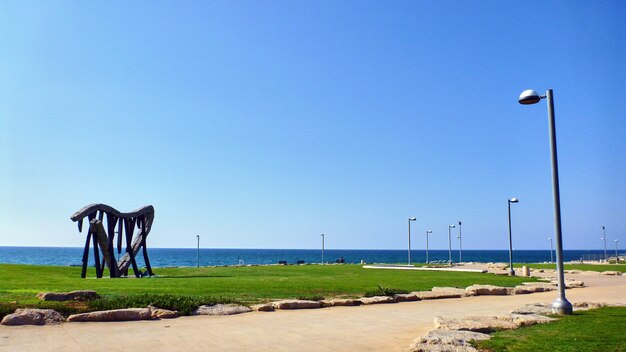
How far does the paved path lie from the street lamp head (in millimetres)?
6925

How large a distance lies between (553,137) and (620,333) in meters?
6.89

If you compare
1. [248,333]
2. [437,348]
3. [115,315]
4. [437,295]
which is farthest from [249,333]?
[437,295]

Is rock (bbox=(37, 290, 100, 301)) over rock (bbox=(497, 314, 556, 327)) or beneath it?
over

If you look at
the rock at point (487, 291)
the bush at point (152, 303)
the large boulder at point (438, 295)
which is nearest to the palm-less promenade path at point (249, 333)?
the bush at point (152, 303)

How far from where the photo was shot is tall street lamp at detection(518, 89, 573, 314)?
15312 millimetres

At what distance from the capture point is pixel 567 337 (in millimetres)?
11203

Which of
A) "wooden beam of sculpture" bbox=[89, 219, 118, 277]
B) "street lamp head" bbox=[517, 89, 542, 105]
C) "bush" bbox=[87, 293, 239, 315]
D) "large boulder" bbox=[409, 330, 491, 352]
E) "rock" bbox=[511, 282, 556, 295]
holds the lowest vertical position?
"rock" bbox=[511, 282, 556, 295]

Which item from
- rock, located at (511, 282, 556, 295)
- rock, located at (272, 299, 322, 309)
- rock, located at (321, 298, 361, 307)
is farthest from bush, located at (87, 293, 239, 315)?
rock, located at (511, 282, 556, 295)

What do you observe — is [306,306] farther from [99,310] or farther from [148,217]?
[148,217]

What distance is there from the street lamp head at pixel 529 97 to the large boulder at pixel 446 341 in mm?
7986

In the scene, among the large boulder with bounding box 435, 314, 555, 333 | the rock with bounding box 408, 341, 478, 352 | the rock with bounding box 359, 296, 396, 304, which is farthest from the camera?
the rock with bounding box 359, 296, 396, 304

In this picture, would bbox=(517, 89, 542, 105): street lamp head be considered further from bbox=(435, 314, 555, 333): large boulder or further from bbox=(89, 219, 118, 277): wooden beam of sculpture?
bbox=(89, 219, 118, 277): wooden beam of sculpture

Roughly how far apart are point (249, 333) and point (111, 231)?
2636 cm

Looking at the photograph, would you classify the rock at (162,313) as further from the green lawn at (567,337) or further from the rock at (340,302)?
the green lawn at (567,337)
